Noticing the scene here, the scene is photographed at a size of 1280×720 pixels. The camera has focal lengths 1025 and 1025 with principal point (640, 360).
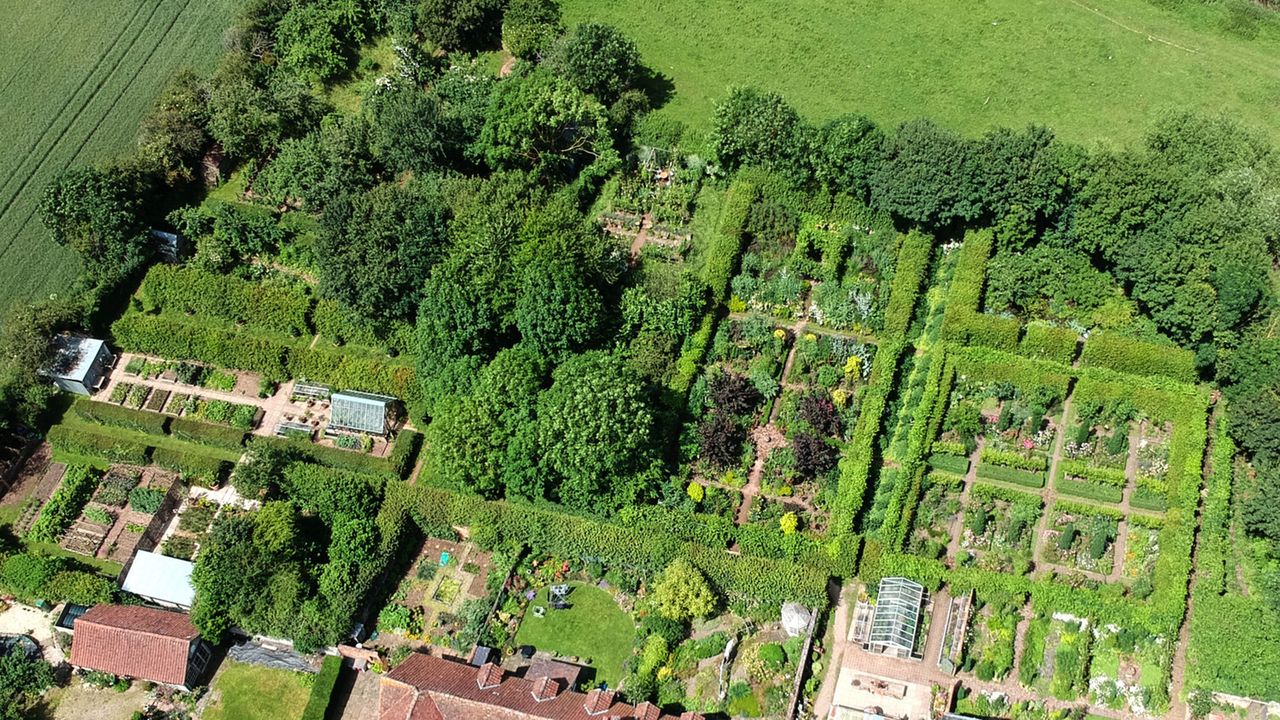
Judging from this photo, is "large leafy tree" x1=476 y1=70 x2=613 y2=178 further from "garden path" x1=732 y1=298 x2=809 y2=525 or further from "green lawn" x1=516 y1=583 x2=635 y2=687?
"green lawn" x1=516 y1=583 x2=635 y2=687

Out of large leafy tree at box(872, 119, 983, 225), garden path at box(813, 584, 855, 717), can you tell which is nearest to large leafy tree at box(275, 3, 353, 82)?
large leafy tree at box(872, 119, 983, 225)

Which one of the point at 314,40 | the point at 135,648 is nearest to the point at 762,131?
the point at 314,40

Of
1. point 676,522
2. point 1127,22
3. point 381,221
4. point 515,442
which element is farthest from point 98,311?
point 1127,22

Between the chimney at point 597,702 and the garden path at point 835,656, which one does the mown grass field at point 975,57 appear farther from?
the chimney at point 597,702

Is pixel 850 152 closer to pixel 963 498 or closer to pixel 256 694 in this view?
pixel 963 498

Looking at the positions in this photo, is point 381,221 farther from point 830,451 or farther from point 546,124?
point 830,451

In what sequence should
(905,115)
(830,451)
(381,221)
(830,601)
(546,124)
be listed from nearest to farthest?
(830,601) → (830,451) → (381,221) → (546,124) → (905,115)

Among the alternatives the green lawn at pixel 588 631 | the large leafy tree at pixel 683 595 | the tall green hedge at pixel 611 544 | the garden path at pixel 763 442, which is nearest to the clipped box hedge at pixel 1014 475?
the garden path at pixel 763 442
